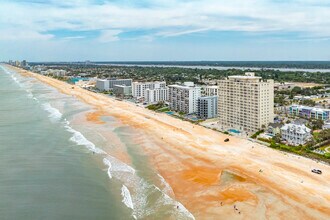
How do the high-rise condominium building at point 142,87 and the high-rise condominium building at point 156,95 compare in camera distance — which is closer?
the high-rise condominium building at point 156,95

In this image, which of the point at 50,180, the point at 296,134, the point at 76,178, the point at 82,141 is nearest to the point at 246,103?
the point at 296,134

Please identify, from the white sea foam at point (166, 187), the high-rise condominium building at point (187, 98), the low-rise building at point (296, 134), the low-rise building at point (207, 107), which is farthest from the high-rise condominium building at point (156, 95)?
the white sea foam at point (166, 187)

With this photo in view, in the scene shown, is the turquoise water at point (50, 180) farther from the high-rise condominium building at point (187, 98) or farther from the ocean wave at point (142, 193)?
the high-rise condominium building at point (187, 98)

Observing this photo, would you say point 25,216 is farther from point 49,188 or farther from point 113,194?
point 113,194

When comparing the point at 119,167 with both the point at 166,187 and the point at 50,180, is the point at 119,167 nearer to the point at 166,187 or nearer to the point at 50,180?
the point at 166,187

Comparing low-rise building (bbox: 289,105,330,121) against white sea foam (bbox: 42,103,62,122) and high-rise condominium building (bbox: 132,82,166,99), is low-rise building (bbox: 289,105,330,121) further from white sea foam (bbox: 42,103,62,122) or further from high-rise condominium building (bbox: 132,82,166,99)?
white sea foam (bbox: 42,103,62,122)

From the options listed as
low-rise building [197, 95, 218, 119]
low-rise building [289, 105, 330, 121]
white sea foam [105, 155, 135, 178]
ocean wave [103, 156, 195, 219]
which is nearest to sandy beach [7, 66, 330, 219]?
ocean wave [103, 156, 195, 219]
